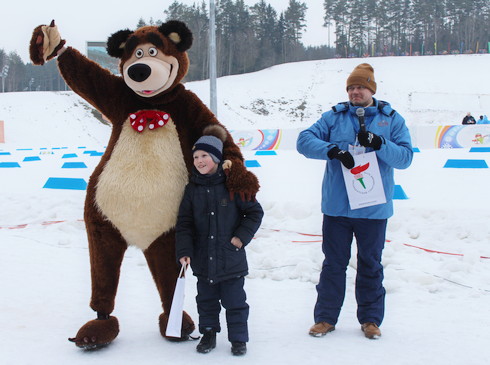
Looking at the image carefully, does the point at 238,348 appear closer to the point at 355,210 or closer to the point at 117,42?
the point at 355,210

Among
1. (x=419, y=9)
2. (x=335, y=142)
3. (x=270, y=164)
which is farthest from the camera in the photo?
(x=419, y=9)

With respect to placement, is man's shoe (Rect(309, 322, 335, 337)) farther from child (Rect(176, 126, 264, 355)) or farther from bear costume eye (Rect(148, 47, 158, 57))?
bear costume eye (Rect(148, 47, 158, 57))

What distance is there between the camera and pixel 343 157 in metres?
2.73

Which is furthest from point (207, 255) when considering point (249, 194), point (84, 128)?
point (84, 128)

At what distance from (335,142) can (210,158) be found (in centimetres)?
83

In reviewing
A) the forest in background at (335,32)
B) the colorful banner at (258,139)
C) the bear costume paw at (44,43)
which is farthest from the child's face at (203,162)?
the forest in background at (335,32)

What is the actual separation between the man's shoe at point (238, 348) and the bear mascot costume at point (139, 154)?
1.15 ft

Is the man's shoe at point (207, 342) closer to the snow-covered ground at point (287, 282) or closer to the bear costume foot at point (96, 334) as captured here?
the snow-covered ground at point (287, 282)

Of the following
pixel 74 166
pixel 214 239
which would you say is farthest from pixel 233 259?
pixel 74 166

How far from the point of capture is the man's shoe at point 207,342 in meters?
2.61

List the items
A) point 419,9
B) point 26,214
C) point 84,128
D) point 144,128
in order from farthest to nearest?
point 419,9, point 84,128, point 26,214, point 144,128

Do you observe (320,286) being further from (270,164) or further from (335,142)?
(270,164)

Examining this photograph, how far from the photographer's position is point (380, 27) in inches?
2687

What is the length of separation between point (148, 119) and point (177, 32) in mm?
556
